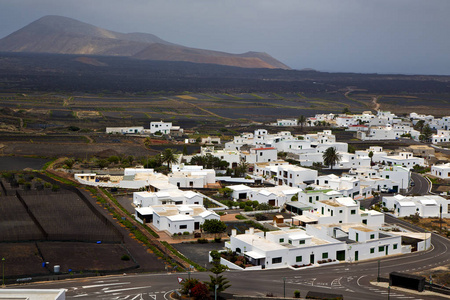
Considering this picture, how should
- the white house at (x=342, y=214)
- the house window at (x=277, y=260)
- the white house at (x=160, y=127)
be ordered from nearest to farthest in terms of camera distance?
the house window at (x=277, y=260) → the white house at (x=342, y=214) → the white house at (x=160, y=127)

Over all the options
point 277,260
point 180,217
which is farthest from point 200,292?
point 180,217

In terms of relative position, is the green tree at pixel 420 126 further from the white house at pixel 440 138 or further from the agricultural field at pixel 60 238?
the agricultural field at pixel 60 238

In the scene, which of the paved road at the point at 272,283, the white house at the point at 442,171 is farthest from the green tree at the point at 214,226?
the white house at the point at 442,171

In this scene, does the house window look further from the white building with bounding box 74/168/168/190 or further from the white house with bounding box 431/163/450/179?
the white house with bounding box 431/163/450/179

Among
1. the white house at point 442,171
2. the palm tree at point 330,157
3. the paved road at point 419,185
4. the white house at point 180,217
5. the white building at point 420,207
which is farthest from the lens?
the palm tree at point 330,157

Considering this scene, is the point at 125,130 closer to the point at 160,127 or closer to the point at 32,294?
the point at 160,127

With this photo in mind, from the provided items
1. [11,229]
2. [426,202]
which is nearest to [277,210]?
[426,202]
